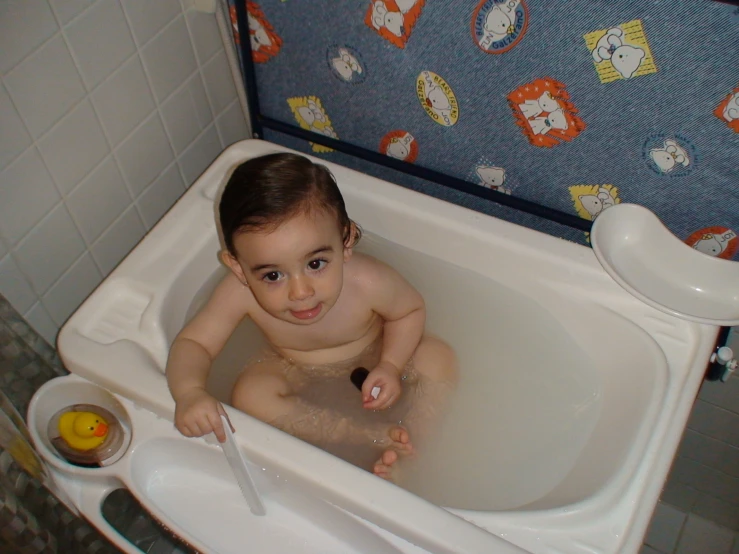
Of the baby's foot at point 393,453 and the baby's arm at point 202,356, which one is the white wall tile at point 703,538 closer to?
the baby's foot at point 393,453

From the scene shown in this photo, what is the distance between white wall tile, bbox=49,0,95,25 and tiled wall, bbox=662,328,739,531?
45.7 inches

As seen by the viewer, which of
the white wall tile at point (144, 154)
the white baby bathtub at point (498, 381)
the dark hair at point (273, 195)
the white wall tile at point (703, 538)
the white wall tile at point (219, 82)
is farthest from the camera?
the white wall tile at point (703, 538)

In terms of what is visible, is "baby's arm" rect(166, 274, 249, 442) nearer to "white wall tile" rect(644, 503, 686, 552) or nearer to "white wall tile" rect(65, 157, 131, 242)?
"white wall tile" rect(65, 157, 131, 242)

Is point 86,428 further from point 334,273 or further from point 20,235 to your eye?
point 334,273

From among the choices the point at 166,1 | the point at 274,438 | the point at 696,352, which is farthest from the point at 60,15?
the point at 696,352

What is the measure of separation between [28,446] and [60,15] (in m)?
0.58

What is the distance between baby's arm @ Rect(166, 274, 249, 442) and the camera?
0.91 metres

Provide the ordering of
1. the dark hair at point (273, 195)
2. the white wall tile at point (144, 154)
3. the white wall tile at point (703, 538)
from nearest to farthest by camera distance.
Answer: the dark hair at point (273, 195), the white wall tile at point (144, 154), the white wall tile at point (703, 538)

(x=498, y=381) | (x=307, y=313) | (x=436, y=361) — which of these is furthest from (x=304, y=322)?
(x=498, y=381)

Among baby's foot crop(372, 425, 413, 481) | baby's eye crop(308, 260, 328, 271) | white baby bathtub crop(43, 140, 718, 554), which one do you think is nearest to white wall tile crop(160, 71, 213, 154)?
white baby bathtub crop(43, 140, 718, 554)

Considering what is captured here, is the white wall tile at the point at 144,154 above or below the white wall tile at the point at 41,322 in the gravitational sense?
above

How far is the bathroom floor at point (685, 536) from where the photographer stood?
160 cm

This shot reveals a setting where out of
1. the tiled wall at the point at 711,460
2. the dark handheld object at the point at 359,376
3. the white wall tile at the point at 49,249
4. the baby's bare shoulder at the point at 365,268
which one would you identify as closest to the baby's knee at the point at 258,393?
the dark handheld object at the point at 359,376

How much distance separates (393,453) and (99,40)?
766mm
